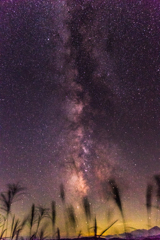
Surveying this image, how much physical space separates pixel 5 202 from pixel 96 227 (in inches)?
440

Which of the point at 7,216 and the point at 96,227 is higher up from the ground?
the point at 7,216

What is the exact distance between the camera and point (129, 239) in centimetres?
1922

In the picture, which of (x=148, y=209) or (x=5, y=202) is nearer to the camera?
(x=5, y=202)

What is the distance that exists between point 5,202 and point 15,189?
0.98 m

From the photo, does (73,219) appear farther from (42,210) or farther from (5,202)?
(5,202)

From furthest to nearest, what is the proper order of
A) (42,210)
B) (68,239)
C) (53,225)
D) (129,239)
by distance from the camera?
1. (68,239)
2. (53,225)
3. (42,210)
4. (129,239)

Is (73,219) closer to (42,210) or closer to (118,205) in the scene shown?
(42,210)

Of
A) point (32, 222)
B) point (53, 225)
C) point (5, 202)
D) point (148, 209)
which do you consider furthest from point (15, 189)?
point (148, 209)

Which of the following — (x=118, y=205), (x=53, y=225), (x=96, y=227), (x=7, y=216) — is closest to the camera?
(x=96, y=227)

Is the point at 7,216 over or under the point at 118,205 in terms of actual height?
under

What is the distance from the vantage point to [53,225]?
82.5 ft

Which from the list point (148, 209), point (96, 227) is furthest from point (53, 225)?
point (96, 227)

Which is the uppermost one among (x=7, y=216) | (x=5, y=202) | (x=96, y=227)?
(x=5, y=202)

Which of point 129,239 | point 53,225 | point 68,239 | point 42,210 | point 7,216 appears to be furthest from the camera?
point 68,239
